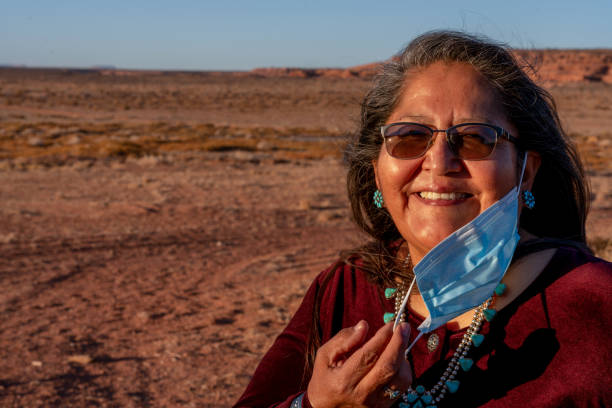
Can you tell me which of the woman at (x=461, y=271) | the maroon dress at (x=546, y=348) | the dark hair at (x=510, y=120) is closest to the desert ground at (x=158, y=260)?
the dark hair at (x=510, y=120)

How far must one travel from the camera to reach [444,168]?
72.2 inches

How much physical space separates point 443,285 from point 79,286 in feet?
17.8

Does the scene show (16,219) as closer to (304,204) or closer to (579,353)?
(304,204)

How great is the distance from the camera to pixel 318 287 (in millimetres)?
2189

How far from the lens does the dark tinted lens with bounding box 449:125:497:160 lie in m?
1.80

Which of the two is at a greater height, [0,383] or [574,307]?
[574,307]

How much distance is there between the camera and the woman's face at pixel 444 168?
1798 mm

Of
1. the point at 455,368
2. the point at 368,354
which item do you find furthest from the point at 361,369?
the point at 455,368

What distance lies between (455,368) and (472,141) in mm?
633

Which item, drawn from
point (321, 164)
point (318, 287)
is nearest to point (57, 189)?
point (321, 164)

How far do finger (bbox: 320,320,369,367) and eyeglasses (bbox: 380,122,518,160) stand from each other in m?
0.59

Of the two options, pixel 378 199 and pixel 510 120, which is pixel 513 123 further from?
pixel 378 199

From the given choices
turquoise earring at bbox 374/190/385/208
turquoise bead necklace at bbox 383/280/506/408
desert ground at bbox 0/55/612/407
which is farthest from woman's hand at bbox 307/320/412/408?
desert ground at bbox 0/55/612/407

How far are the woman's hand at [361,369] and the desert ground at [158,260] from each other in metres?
1.29
